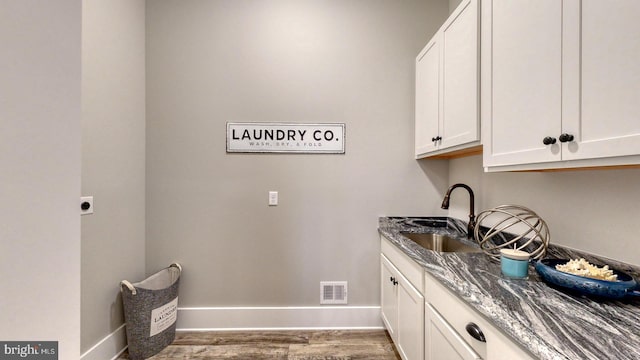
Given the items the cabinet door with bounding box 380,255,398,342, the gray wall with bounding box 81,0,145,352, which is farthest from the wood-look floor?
the gray wall with bounding box 81,0,145,352

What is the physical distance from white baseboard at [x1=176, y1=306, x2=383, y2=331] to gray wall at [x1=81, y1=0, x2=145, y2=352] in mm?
549

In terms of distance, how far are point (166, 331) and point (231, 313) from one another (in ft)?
1.55

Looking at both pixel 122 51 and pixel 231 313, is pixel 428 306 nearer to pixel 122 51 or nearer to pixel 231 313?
pixel 231 313

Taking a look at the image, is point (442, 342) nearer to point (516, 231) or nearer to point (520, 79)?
point (516, 231)

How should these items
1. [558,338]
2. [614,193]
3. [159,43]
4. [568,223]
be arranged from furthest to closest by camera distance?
1. [159,43]
2. [568,223]
3. [614,193]
4. [558,338]

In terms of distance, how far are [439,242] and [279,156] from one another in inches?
57.4

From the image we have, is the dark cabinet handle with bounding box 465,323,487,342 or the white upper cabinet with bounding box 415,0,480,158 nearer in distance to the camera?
the dark cabinet handle with bounding box 465,323,487,342

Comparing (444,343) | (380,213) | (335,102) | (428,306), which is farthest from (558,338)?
(335,102)

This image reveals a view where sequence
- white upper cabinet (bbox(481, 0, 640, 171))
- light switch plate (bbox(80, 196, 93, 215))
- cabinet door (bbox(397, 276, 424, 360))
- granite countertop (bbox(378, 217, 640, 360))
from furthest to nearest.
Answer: light switch plate (bbox(80, 196, 93, 215)) → cabinet door (bbox(397, 276, 424, 360)) → white upper cabinet (bbox(481, 0, 640, 171)) → granite countertop (bbox(378, 217, 640, 360))

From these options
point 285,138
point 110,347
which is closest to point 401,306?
point 285,138

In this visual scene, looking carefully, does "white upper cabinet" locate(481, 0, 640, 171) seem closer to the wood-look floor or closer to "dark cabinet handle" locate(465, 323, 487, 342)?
"dark cabinet handle" locate(465, 323, 487, 342)

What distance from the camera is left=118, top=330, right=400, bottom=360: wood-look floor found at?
1.84 m

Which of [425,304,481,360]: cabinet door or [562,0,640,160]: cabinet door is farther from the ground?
[562,0,640,160]: cabinet door

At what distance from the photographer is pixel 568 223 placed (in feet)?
4.02
